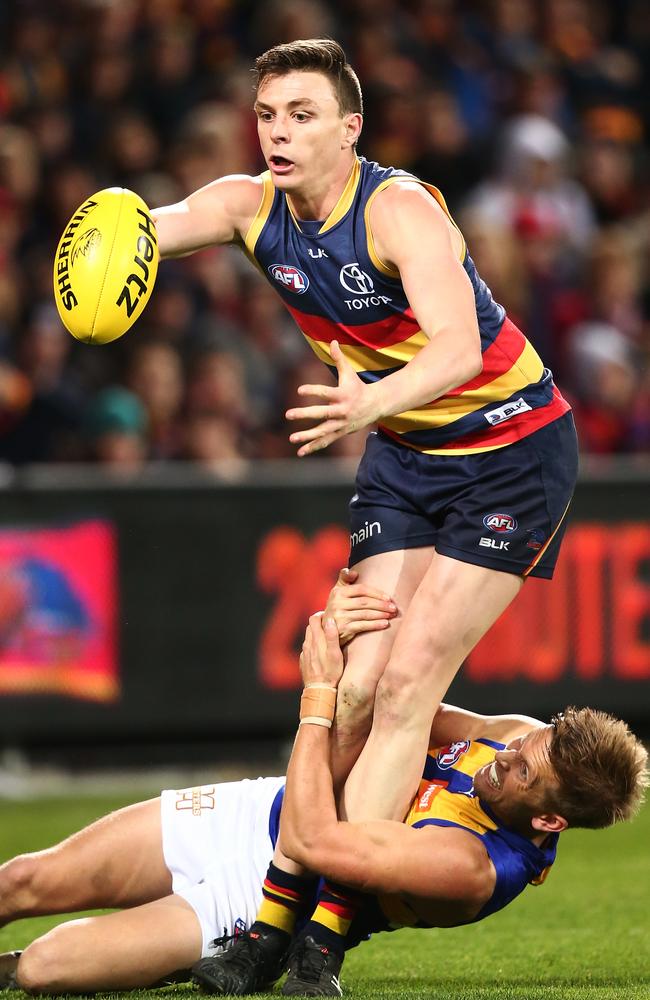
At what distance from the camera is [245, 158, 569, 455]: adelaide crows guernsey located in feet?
15.8

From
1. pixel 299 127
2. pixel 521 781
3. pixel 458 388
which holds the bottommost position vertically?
pixel 521 781

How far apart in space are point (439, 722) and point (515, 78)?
793 centimetres

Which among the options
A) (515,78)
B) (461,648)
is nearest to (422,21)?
(515,78)

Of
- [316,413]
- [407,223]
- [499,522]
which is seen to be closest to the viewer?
[316,413]

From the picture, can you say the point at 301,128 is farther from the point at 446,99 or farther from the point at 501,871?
the point at 446,99

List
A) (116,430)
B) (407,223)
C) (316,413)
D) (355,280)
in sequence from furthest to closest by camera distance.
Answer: (116,430), (355,280), (407,223), (316,413)

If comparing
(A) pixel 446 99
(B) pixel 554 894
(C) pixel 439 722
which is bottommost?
(B) pixel 554 894

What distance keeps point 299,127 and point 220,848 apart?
2149 mm

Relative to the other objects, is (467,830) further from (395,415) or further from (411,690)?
(395,415)

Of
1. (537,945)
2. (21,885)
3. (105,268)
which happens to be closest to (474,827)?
(537,945)

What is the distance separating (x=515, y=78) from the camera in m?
12.2

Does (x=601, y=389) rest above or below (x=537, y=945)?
above

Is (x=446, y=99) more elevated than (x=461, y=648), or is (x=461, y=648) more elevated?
(x=446, y=99)

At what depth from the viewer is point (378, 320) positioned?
4.91 meters
